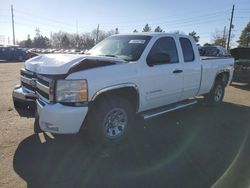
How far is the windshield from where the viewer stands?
5.04 meters

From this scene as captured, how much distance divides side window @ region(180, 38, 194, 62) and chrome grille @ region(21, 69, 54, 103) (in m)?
3.25

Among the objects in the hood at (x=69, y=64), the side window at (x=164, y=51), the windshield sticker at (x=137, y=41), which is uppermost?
the windshield sticker at (x=137, y=41)

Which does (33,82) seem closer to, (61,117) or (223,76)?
(61,117)

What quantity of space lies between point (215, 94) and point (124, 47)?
3762 mm

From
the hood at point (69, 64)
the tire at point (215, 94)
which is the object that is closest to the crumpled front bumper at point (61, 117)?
the hood at point (69, 64)

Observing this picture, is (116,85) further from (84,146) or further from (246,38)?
(246,38)

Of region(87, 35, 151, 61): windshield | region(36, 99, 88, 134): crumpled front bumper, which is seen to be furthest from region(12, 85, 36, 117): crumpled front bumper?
region(87, 35, 151, 61): windshield

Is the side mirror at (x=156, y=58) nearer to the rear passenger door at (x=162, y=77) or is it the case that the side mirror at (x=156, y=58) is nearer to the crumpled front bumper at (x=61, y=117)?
the rear passenger door at (x=162, y=77)

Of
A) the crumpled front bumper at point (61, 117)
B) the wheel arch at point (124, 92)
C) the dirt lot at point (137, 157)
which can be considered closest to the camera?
the dirt lot at point (137, 157)

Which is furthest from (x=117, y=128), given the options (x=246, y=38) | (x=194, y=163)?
(x=246, y=38)

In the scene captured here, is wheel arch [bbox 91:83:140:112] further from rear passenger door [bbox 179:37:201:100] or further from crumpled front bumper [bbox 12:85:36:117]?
rear passenger door [bbox 179:37:201:100]

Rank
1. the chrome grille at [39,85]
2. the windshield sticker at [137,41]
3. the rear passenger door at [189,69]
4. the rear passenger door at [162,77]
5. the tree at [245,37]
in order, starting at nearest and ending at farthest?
the chrome grille at [39,85]
the rear passenger door at [162,77]
the windshield sticker at [137,41]
the rear passenger door at [189,69]
the tree at [245,37]

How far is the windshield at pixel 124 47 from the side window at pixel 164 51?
0.21m

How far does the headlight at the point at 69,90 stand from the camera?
3.88m
